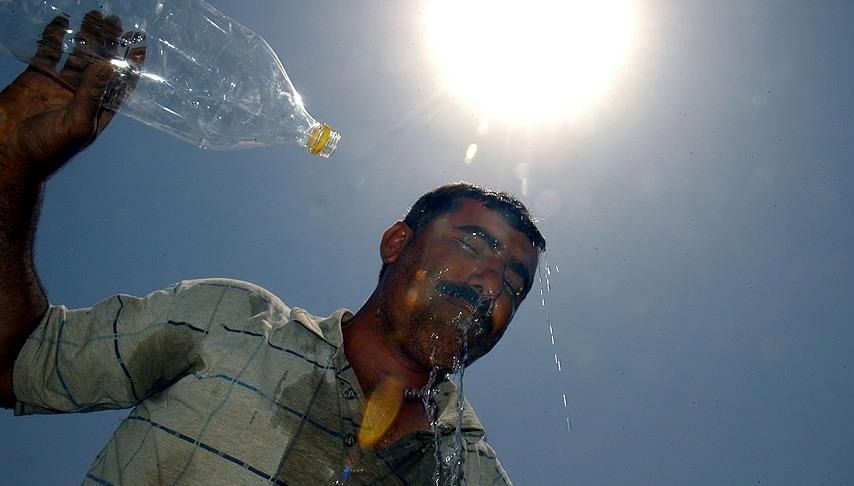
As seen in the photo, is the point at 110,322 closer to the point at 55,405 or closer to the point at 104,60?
the point at 55,405

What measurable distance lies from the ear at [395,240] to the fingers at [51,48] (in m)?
1.55

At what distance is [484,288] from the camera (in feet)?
8.34

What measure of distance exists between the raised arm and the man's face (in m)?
1.31

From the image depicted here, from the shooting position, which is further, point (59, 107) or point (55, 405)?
point (55, 405)

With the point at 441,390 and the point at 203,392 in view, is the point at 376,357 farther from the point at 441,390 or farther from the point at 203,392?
the point at 203,392

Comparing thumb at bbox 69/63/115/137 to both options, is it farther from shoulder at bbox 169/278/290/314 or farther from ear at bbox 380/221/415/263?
ear at bbox 380/221/415/263

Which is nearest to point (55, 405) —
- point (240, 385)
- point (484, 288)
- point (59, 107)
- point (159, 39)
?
point (240, 385)

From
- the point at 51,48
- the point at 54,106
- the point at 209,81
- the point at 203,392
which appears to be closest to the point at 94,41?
the point at 51,48

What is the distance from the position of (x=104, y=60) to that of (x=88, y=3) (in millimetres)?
1288

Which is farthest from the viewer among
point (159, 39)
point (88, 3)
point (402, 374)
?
point (159, 39)

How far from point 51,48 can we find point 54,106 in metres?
0.26

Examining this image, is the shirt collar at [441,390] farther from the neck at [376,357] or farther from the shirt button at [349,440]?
the shirt button at [349,440]

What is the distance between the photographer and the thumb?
1.80 metres

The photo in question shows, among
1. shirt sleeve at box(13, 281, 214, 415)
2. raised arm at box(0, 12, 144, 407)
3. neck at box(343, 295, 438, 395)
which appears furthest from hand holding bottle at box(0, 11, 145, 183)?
neck at box(343, 295, 438, 395)
